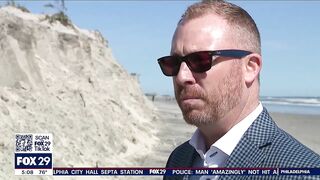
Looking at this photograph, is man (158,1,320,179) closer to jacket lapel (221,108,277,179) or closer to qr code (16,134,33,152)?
jacket lapel (221,108,277,179)

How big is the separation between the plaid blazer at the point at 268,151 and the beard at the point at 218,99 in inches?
6.4

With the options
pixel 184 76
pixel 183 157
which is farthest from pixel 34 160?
pixel 184 76

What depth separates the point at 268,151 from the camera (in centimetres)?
197

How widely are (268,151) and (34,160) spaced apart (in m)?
2.46

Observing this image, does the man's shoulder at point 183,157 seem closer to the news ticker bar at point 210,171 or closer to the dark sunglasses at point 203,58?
the news ticker bar at point 210,171

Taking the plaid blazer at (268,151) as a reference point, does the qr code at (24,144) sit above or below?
below

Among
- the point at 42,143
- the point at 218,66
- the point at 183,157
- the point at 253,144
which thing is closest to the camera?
the point at 253,144

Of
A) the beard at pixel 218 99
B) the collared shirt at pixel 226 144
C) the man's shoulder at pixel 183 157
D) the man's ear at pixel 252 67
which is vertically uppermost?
the man's ear at pixel 252 67

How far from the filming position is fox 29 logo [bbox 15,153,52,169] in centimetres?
376

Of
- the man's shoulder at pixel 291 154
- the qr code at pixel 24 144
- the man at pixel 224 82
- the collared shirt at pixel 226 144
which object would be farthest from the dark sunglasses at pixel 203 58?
the qr code at pixel 24 144

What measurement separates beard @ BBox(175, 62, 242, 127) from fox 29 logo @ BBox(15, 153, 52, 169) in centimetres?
212

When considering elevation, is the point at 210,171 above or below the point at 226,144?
below

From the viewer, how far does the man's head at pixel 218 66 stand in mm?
2113

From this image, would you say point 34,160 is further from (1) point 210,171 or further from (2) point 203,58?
(2) point 203,58
